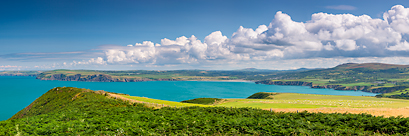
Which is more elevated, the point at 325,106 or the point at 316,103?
the point at 325,106

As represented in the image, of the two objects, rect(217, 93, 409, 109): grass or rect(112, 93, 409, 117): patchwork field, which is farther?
rect(217, 93, 409, 109): grass

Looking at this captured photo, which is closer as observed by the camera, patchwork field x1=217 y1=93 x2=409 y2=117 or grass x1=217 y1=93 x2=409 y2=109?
patchwork field x1=217 y1=93 x2=409 y2=117

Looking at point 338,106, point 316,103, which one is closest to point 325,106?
point 338,106

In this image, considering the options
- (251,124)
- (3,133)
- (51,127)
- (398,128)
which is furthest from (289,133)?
(3,133)

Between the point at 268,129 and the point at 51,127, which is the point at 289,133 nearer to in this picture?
the point at 268,129

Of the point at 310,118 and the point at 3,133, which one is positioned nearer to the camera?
the point at 3,133

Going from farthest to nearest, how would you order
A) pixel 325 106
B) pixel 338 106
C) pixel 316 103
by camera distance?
pixel 316 103 → pixel 338 106 → pixel 325 106

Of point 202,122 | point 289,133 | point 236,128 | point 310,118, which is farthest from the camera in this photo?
point 310,118

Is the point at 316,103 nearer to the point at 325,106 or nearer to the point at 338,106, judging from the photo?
the point at 338,106

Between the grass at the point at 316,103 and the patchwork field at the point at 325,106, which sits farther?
the grass at the point at 316,103

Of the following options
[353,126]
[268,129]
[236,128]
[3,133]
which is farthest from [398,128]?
[3,133]

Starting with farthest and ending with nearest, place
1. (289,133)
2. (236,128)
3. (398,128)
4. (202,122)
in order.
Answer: (202,122), (236,128), (398,128), (289,133)

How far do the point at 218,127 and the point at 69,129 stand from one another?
401 inches

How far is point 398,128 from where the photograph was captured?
13477 millimetres
